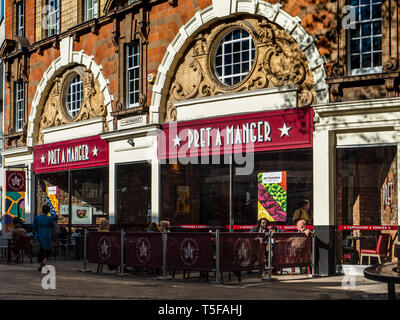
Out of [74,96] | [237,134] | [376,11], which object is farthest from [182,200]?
[376,11]

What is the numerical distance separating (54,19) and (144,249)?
14.7 m

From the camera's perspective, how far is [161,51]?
22781 millimetres

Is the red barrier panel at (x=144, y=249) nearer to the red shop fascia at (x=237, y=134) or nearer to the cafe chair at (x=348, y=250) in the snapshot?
the red shop fascia at (x=237, y=134)

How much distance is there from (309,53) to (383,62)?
204 cm

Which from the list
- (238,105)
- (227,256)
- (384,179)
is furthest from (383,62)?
(227,256)

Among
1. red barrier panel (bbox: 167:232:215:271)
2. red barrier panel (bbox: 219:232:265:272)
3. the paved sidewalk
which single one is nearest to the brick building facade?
the paved sidewalk

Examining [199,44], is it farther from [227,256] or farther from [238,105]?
[227,256]

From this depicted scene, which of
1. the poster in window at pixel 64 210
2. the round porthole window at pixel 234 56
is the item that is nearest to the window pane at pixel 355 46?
the round porthole window at pixel 234 56

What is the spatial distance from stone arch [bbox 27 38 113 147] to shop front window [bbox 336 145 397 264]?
374 inches

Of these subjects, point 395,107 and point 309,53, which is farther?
point 309,53

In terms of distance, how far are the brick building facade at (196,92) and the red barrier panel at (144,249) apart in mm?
3889

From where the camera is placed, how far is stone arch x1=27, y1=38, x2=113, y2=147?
25125 millimetres

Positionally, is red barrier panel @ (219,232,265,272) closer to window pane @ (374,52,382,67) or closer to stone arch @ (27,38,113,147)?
window pane @ (374,52,382,67)

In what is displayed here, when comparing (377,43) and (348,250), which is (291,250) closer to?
(348,250)
